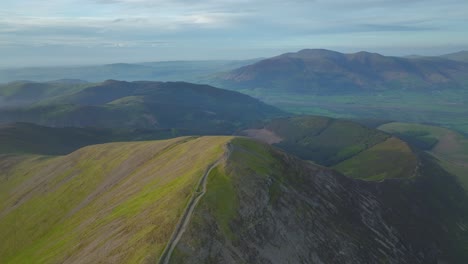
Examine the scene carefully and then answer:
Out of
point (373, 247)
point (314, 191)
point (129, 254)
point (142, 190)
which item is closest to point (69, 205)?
point (142, 190)

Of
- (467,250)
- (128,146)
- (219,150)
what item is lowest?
(467,250)

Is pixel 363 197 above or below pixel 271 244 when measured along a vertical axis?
below

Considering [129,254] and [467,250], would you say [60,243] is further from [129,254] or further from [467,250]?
[467,250]

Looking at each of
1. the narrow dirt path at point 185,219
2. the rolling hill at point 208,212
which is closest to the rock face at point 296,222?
the rolling hill at point 208,212

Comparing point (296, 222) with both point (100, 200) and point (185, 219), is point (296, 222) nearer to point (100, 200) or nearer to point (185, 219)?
point (185, 219)

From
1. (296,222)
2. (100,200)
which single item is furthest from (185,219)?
(100,200)

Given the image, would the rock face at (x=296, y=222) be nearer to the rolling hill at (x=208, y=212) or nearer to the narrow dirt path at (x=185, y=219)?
the rolling hill at (x=208, y=212)

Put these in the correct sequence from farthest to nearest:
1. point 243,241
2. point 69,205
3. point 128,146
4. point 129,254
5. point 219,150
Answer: point 128,146, point 69,205, point 219,150, point 243,241, point 129,254
